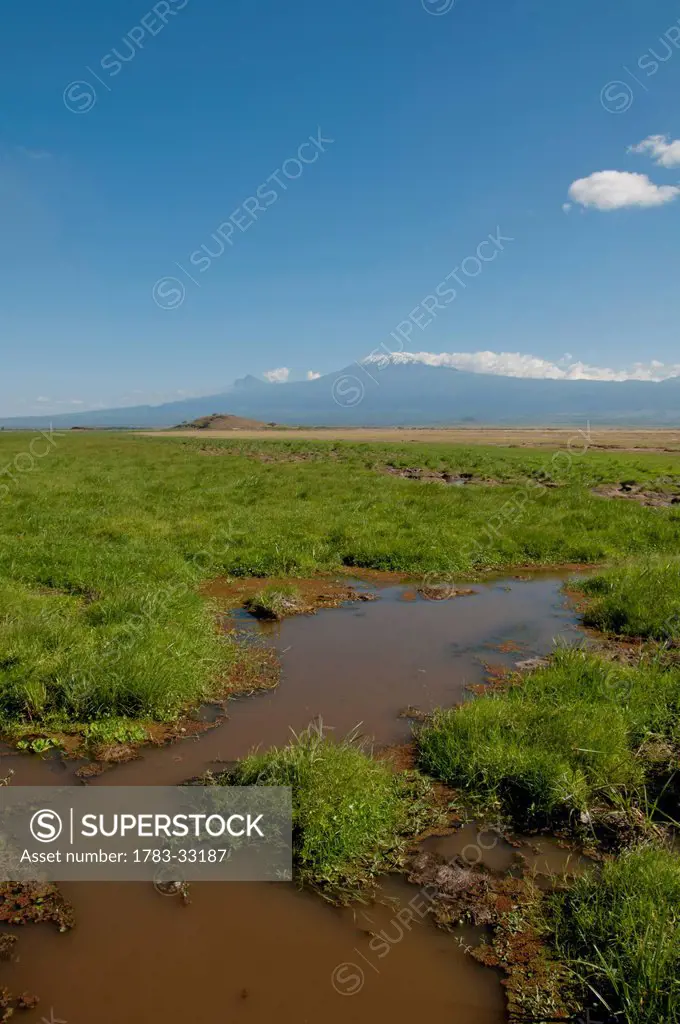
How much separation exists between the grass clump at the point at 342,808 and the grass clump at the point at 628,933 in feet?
5.14

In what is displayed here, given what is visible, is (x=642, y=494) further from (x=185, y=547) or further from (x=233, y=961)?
(x=233, y=961)

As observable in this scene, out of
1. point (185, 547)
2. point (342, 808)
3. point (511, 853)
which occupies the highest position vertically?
point (185, 547)

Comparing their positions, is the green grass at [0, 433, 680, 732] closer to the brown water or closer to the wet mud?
the wet mud

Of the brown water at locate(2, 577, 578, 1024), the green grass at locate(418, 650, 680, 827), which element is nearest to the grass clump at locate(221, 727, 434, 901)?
the brown water at locate(2, 577, 578, 1024)

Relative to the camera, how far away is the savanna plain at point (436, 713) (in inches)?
190

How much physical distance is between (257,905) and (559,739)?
381cm

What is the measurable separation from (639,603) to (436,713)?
6.59 m

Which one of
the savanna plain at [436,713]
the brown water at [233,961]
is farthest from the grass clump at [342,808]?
the brown water at [233,961]

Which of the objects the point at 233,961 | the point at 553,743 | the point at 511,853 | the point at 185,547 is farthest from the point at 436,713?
the point at 185,547

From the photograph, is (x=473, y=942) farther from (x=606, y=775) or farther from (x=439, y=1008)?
(x=606, y=775)

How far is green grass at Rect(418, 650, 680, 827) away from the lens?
253 inches

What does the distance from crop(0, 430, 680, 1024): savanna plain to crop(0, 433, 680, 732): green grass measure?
6 centimetres

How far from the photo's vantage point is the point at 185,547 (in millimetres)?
17281

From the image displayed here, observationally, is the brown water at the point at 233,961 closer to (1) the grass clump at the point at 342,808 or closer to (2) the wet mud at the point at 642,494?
(1) the grass clump at the point at 342,808
